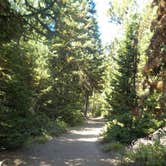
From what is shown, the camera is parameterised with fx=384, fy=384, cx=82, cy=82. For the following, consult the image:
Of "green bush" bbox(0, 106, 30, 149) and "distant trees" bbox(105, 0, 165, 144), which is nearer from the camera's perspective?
"green bush" bbox(0, 106, 30, 149)

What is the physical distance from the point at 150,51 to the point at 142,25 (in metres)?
16.7

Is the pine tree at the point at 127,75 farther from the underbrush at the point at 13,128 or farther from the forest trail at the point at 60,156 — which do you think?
the underbrush at the point at 13,128

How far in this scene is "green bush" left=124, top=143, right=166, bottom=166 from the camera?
12.3 metres

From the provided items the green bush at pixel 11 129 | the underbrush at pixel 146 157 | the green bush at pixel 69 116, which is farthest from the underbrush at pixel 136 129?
the green bush at pixel 69 116

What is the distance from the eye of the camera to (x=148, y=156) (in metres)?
12.8

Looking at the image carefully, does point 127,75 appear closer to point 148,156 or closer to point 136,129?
point 136,129

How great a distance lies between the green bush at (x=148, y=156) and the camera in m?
12.3

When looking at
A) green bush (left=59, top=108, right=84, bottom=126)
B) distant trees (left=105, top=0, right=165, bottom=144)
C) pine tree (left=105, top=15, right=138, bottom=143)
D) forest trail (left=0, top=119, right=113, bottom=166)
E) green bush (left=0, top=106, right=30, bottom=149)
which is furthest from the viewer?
green bush (left=59, top=108, right=84, bottom=126)

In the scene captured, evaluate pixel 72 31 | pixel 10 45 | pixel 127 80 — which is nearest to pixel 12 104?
pixel 10 45

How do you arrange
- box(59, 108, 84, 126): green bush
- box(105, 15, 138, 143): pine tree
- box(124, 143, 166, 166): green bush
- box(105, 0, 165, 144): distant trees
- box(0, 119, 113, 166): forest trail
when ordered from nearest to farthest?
1. box(124, 143, 166, 166): green bush
2. box(0, 119, 113, 166): forest trail
3. box(105, 0, 165, 144): distant trees
4. box(105, 15, 138, 143): pine tree
5. box(59, 108, 84, 126): green bush

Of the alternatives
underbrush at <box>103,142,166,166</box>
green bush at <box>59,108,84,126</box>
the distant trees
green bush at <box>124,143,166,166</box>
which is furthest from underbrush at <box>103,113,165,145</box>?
green bush at <box>59,108,84,126</box>

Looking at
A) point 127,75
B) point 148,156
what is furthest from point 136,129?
point 148,156

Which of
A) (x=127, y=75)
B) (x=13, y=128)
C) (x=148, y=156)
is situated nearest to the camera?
(x=148, y=156)

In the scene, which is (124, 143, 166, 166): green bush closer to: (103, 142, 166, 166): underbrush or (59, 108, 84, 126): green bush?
(103, 142, 166, 166): underbrush
